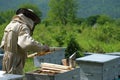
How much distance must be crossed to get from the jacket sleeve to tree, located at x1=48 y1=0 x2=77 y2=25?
139 feet

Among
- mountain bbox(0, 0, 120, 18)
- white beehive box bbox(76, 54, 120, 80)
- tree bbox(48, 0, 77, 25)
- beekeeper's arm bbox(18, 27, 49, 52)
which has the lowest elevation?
white beehive box bbox(76, 54, 120, 80)

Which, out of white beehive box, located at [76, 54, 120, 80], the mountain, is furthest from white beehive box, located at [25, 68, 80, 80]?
the mountain

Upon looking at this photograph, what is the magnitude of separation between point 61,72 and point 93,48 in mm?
7932

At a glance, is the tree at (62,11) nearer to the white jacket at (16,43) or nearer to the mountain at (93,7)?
the white jacket at (16,43)

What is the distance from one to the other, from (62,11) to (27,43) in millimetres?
45192

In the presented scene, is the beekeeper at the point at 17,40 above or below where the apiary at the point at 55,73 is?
above

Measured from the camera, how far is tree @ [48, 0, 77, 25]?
4725 cm

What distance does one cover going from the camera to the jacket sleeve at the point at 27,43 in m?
3.87

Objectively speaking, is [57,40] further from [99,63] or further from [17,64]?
[17,64]

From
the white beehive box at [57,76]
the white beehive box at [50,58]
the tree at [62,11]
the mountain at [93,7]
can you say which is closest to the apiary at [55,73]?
the white beehive box at [57,76]

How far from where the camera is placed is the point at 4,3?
115 metres

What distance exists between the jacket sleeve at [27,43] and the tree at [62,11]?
42.3m

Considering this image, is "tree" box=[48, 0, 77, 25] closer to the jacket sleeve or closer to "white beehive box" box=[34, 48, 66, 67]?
"white beehive box" box=[34, 48, 66, 67]

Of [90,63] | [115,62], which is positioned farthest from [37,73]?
[115,62]
